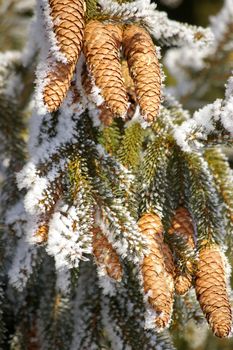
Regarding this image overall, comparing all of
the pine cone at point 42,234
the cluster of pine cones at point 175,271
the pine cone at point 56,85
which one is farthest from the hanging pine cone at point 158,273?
the pine cone at point 56,85

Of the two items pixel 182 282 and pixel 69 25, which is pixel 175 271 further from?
pixel 69 25

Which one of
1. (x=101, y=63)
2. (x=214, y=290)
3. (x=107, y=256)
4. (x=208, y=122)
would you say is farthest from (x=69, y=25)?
(x=214, y=290)

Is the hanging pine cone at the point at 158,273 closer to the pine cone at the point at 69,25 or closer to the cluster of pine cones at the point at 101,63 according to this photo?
the cluster of pine cones at the point at 101,63

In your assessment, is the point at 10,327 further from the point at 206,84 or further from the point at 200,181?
the point at 206,84

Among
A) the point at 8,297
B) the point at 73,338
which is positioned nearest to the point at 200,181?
the point at 73,338

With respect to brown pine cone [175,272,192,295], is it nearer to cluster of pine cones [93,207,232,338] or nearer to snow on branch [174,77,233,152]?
cluster of pine cones [93,207,232,338]

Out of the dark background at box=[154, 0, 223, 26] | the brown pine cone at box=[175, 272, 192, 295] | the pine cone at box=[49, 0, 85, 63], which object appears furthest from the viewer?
the dark background at box=[154, 0, 223, 26]

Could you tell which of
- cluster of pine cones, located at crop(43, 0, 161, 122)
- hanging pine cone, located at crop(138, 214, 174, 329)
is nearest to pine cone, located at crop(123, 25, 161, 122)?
cluster of pine cones, located at crop(43, 0, 161, 122)
